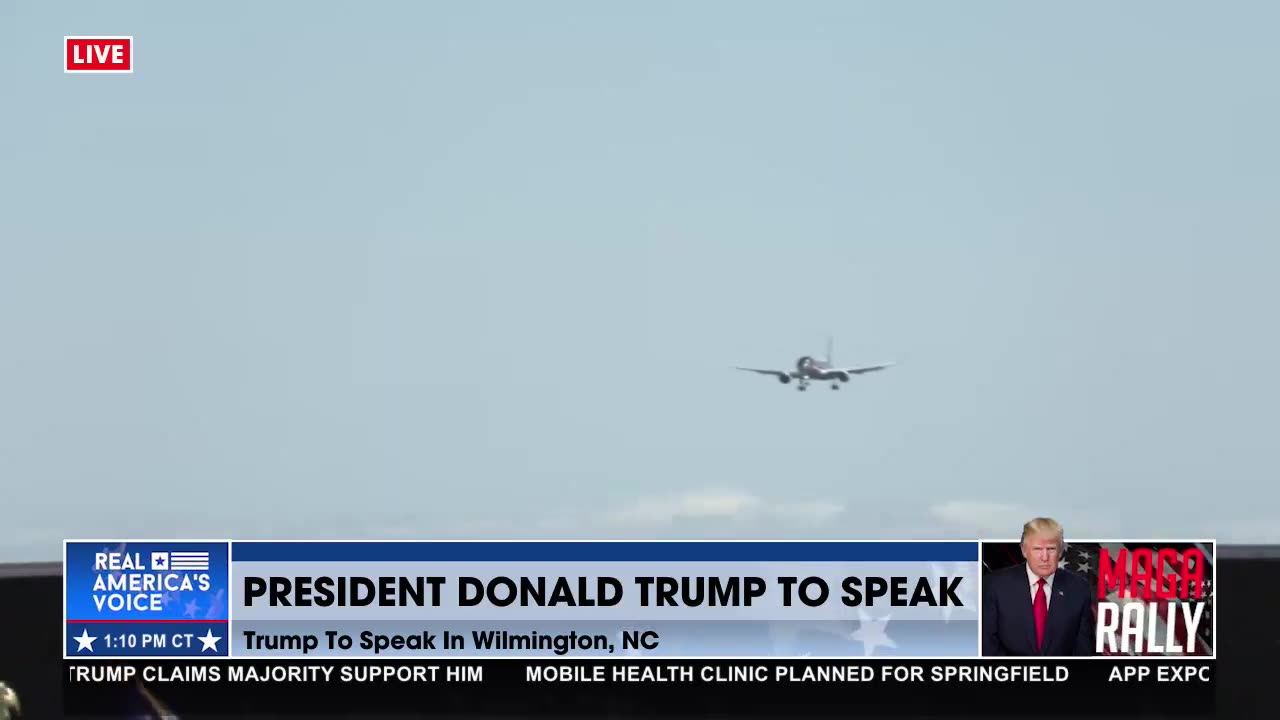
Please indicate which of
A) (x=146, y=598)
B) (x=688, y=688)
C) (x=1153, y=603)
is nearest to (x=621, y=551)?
(x=688, y=688)

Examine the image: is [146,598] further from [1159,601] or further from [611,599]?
[1159,601]

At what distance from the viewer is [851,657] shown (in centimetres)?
2091

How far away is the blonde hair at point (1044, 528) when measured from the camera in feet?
Result: 68.1

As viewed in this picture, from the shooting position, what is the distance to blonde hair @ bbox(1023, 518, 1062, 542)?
20750 mm

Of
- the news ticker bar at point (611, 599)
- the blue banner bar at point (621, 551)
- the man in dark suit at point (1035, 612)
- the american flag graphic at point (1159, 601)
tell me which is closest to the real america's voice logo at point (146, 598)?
the news ticker bar at point (611, 599)

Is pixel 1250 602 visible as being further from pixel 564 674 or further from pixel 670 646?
pixel 564 674

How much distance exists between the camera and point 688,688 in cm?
2092

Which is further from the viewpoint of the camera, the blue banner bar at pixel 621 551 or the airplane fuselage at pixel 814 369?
the airplane fuselage at pixel 814 369

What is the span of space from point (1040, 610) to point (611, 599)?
5.33 metres

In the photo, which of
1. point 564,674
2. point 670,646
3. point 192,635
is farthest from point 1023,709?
point 192,635

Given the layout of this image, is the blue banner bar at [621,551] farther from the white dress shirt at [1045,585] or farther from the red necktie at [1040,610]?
the red necktie at [1040,610]

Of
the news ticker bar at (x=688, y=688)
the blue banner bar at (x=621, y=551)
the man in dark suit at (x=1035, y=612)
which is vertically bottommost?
the news ticker bar at (x=688, y=688)

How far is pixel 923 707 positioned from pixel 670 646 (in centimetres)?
322

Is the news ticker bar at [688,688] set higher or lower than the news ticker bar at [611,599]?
lower
